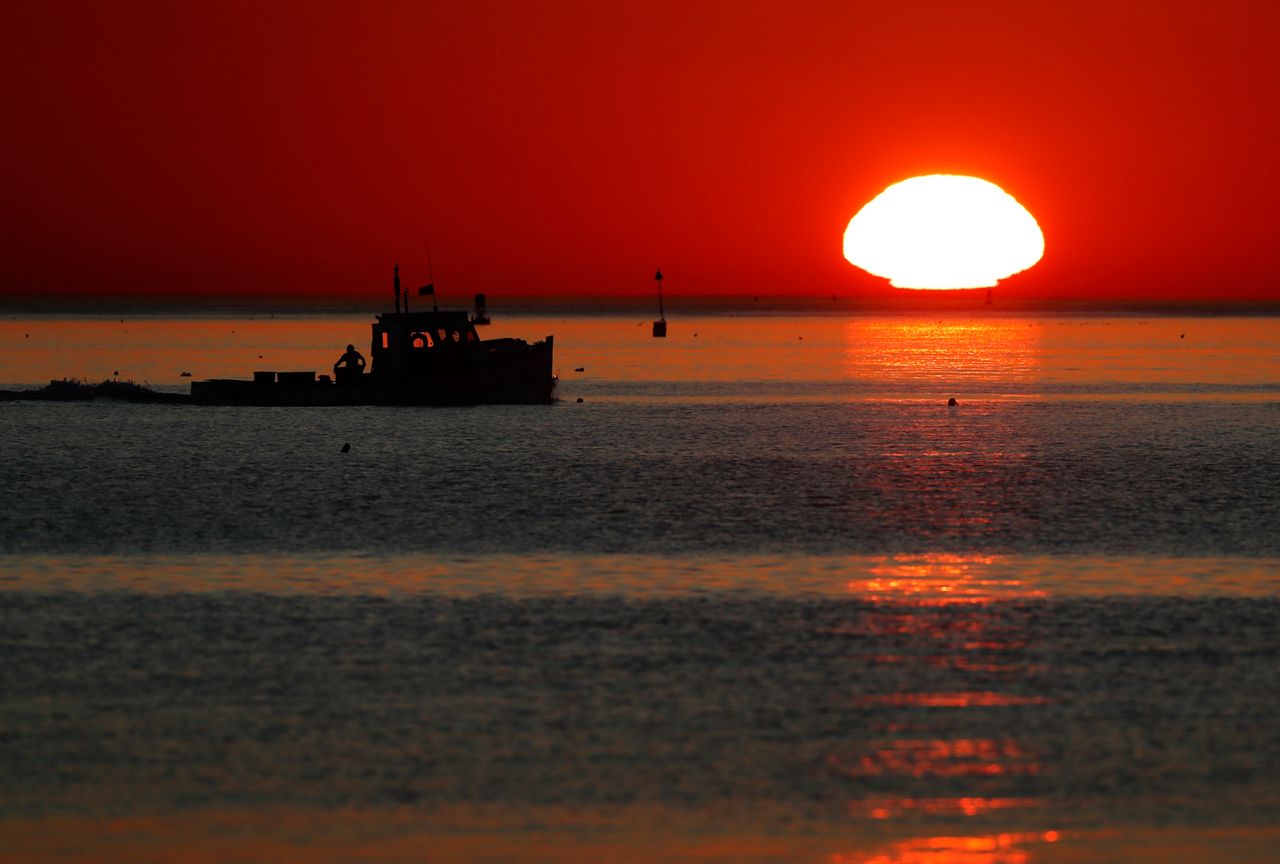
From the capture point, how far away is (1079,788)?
1212cm

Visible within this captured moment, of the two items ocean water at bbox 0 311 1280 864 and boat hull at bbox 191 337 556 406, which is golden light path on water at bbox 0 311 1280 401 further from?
ocean water at bbox 0 311 1280 864

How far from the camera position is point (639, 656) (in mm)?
16922

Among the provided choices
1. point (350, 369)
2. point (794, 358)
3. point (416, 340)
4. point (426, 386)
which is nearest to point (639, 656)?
point (426, 386)

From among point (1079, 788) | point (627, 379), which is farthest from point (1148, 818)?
point (627, 379)

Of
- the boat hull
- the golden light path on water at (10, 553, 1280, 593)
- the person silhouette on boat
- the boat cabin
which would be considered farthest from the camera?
the person silhouette on boat

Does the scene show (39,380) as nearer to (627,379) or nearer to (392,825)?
(627,379)

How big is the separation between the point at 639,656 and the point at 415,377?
150 ft

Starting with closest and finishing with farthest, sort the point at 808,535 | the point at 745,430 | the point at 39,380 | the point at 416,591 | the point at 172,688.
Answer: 1. the point at 172,688
2. the point at 416,591
3. the point at 808,535
4. the point at 745,430
5. the point at 39,380

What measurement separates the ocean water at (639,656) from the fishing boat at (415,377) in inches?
753

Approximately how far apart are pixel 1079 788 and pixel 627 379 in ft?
246

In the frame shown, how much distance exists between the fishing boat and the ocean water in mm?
19118

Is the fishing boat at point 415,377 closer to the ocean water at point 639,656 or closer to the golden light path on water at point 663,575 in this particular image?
the ocean water at point 639,656

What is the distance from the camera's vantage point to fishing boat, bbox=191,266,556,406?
203ft

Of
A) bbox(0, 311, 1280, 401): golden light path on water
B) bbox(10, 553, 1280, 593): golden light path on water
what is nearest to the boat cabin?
bbox(0, 311, 1280, 401): golden light path on water
